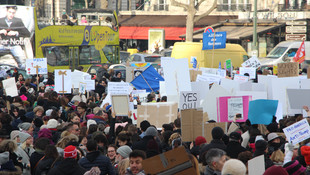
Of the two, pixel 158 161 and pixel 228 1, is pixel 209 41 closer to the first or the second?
pixel 158 161

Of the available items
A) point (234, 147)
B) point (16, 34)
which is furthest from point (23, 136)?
point (16, 34)

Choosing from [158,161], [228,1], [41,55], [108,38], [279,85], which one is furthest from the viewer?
[228,1]

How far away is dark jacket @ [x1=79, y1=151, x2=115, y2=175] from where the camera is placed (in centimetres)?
706

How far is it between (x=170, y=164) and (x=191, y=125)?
3745 millimetres

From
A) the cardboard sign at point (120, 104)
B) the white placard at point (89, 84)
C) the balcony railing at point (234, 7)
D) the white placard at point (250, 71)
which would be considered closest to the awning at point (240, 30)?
the balcony railing at point (234, 7)

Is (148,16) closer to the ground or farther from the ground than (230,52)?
farther from the ground

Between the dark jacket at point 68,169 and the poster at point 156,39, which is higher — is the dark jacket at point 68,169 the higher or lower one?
the lower one

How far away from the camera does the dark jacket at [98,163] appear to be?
23.2 ft

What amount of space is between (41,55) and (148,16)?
23485 millimetres

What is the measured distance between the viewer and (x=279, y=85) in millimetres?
12289

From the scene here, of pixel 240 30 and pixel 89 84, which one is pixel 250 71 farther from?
pixel 240 30

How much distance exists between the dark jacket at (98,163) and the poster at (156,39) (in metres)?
36.0

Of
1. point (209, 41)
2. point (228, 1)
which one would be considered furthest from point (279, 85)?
point (228, 1)

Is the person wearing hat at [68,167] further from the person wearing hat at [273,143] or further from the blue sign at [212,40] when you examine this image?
the blue sign at [212,40]
